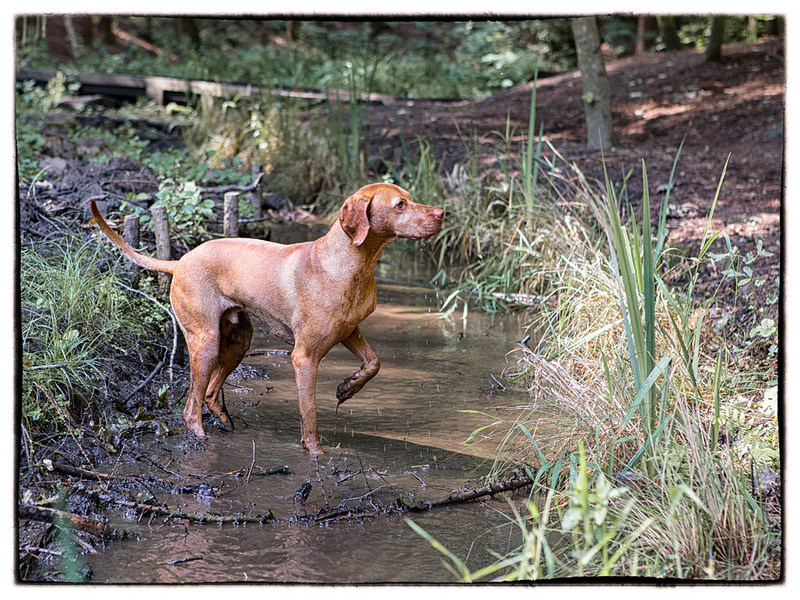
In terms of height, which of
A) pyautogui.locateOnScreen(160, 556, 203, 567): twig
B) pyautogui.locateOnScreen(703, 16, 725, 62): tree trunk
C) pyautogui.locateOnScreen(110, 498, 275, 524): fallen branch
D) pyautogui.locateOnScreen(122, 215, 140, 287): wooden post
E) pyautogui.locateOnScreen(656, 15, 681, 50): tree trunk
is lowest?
pyautogui.locateOnScreen(160, 556, 203, 567): twig

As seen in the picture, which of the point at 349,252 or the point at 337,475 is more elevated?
the point at 349,252

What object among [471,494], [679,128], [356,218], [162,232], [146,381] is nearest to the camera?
[471,494]

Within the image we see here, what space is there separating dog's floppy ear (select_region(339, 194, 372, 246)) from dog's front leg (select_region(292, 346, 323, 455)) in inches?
26.0

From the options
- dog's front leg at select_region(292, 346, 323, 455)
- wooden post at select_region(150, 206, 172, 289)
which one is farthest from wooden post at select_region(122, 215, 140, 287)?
dog's front leg at select_region(292, 346, 323, 455)

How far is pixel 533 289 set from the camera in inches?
261

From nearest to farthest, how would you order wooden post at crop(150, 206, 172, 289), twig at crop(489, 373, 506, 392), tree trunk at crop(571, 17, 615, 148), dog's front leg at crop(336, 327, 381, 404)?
1. dog's front leg at crop(336, 327, 381, 404)
2. twig at crop(489, 373, 506, 392)
3. wooden post at crop(150, 206, 172, 289)
4. tree trunk at crop(571, 17, 615, 148)

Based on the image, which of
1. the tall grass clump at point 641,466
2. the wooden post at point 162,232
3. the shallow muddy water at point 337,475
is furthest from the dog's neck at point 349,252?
the wooden post at point 162,232

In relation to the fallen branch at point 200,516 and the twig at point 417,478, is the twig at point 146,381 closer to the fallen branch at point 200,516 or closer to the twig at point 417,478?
the fallen branch at point 200,516

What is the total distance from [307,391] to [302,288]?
0.53m

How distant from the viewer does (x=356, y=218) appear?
3816mm

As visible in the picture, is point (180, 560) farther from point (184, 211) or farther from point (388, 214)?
point (184, 211)

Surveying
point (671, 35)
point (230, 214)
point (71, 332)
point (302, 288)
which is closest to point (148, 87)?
point (230, 214)

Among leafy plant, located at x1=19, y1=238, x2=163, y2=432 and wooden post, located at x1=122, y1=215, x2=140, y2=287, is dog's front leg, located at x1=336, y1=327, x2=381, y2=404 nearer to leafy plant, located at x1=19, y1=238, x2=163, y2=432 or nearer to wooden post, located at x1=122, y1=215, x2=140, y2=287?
leafy plant, located at x1=19, y1=238, x2=163, y2=432

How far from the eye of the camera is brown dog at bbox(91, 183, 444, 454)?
3.82 meters
